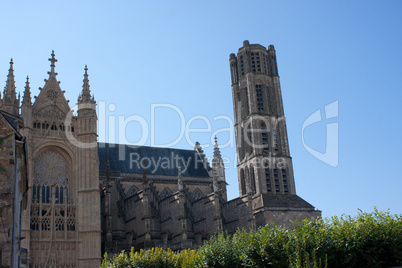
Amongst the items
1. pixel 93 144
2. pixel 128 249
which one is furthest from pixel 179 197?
pixel 93 144

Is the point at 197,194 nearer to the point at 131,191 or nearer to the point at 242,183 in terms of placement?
the point at 242,183

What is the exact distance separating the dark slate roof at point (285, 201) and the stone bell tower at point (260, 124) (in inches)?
53.5

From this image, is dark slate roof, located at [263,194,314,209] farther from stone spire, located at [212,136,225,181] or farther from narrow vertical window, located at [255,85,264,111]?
narrow vertical window, located at [255,85,264,111]

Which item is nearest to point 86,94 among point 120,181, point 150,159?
point 120,181

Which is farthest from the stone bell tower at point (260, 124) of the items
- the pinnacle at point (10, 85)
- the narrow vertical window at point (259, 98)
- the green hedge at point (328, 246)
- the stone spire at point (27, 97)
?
the green hedge at point (328, 246)

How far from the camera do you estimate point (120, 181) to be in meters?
47.5

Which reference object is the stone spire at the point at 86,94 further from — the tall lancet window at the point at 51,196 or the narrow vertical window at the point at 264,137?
the narrow vertical window at the point at 264,137

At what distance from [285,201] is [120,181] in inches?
674

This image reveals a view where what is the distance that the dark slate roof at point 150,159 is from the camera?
161 ft

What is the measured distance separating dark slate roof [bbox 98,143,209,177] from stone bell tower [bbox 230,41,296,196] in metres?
5.92

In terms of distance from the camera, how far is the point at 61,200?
33281 mm

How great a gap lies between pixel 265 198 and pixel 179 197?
9299mm

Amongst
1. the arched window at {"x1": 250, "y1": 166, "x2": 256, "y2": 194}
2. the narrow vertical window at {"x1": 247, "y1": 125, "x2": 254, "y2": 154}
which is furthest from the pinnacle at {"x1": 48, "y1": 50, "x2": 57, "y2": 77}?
the arched window at {"x1": 250, "y1": 166, "x2": 256, "y2": 194}

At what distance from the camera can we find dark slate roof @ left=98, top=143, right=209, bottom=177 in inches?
1930
